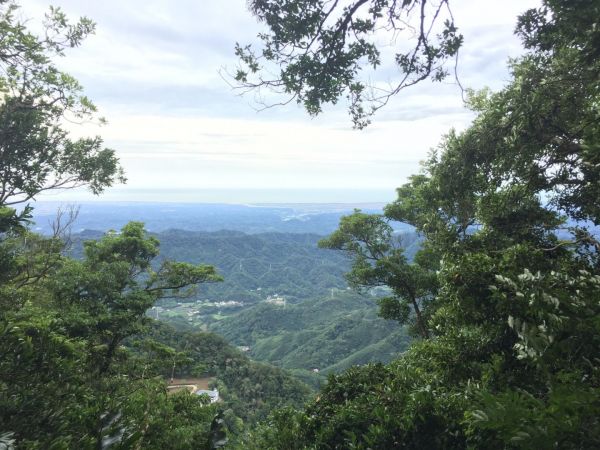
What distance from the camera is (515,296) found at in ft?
14.6

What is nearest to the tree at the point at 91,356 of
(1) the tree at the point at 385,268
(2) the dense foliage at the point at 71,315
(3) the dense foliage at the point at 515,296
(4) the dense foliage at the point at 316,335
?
(2) the dense foliage at the point at 71,315

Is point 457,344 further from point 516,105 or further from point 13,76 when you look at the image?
point 13,76

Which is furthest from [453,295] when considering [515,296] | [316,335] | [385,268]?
[316,335]

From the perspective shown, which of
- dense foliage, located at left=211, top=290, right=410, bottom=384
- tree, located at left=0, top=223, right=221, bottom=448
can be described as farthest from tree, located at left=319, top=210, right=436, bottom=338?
dense foliage, located at left=211, top=290, right=410, bottom=384

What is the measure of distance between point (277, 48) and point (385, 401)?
6143mm

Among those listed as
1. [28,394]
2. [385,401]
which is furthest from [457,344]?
[28,394]

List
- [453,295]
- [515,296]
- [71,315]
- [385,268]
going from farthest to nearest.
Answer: [385,268], [71,315], [453,295], [515,296]

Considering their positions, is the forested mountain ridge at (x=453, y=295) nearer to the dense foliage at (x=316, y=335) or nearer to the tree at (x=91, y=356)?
the tree at (x=91, y=356)

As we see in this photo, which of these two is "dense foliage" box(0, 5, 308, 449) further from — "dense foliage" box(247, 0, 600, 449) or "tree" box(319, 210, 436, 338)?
"tree" box(319, 210, 436, 338)

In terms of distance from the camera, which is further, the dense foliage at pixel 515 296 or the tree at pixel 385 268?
the tree at pixel 385 268

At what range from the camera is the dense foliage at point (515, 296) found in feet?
10.7

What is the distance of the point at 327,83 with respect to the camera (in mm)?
5430

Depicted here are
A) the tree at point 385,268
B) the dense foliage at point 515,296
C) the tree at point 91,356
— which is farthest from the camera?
the tree at point 385,268

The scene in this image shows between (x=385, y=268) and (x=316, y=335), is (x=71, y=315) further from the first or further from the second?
(x=316, y=335)
